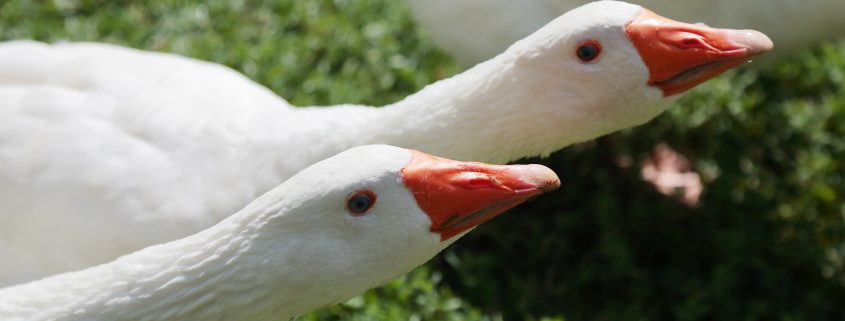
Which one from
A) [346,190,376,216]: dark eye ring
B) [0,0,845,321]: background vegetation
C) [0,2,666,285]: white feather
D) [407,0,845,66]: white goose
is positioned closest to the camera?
[346,190,376,216]: dark eye ring

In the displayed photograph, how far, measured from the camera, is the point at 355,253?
2.85 m

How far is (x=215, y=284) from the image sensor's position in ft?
9.27

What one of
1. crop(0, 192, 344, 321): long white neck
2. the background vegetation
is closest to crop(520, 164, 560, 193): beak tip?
crop(0, 192, 344, 321): long white neck

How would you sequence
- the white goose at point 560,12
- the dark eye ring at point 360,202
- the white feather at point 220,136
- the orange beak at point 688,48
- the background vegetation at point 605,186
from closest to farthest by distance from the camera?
1. the dark eye ring at point 360,202
2. the orange beak at point 688,48
3. the white feather at point 220,136
4. the background vegetation at point 605,186
5. the white goose at point 560,12

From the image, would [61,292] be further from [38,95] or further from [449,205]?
[38,95]

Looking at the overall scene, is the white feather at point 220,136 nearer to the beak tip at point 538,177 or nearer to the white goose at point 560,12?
the beak tip at point 538,177

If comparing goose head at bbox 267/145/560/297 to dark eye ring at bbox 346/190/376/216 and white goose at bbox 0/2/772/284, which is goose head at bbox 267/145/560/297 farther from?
white goose at bbox 0/2/772/284

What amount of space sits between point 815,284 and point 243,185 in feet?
8.73

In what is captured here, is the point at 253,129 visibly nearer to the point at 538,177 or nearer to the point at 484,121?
the point at 484,121

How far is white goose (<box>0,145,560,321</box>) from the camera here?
279cm

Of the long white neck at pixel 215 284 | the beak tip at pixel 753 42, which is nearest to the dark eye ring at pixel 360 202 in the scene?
the long white neck at pixel 215 284

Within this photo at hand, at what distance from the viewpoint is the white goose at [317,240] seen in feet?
9.17

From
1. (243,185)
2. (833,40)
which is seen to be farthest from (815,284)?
(243,185)

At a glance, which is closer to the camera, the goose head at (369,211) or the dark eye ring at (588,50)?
the goose head at (369,211)
